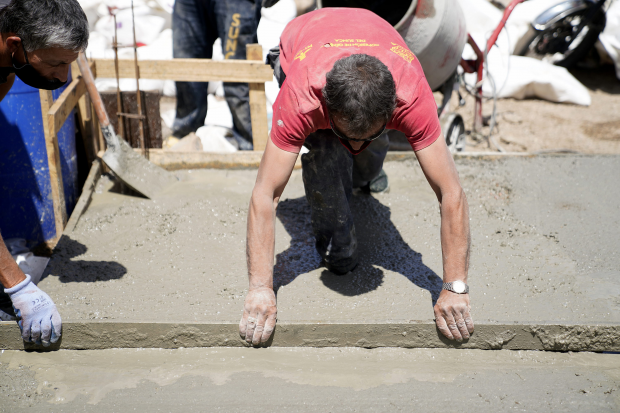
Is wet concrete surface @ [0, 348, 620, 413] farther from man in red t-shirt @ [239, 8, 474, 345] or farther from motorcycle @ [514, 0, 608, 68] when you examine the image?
motorcycle @ [514, 0, 608, 68]

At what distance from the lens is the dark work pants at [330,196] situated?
99.0 inches

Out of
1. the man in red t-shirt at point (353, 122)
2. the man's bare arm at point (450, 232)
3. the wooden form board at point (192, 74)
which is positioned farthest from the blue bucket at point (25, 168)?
the man's bare arm at point (450, 232)

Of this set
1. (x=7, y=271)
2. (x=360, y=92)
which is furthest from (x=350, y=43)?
(x=7, y=271)

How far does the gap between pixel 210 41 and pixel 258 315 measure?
3188 millimetres

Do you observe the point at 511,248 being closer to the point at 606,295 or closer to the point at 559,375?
the point at 606,295

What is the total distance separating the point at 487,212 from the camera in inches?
128

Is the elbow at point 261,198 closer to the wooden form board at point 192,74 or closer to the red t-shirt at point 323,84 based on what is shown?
the red t-shirt at point 323,84

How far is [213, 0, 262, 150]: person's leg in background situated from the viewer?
13.6ft

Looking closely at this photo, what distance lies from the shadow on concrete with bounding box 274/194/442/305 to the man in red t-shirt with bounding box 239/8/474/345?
0.40 metres

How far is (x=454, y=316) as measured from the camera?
7.16ft

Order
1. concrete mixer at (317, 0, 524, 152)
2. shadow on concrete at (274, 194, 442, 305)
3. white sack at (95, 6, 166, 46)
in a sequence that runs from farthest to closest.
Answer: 1. white sack at (95, 6, 166, 46)
2. concrete mixer at (317, 0, 524, 152)
3. shadow on concrete at (274, 194, 442, 305)

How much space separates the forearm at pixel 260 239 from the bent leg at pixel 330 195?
16.0 inches

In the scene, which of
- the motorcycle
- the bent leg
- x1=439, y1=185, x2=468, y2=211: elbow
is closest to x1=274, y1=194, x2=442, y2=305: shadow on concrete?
the bent leg

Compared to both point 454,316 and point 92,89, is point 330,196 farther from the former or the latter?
point 92,89
